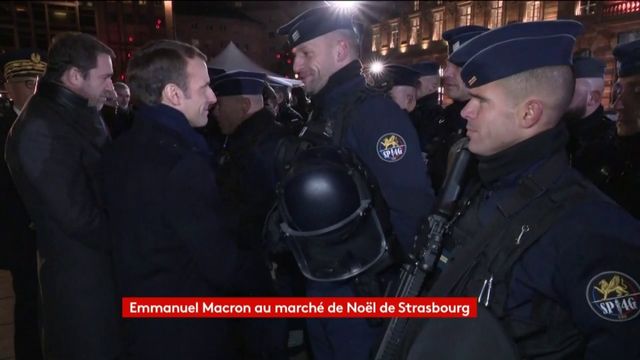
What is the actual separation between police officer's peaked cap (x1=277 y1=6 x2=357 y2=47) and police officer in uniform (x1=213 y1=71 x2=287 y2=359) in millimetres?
906

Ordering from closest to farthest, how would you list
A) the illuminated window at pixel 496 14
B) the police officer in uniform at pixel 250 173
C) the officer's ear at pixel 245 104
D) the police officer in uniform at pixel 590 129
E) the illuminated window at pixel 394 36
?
the police officer in uniform at pixel 590 129
the police officer in uniform at pixel 250 173
the officer's ear at pixel 245 104
the illuminated window at pixel 496 14
the illuminated window at pixel 394 36

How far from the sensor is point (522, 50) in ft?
4.75

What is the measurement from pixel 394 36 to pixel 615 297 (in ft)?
131

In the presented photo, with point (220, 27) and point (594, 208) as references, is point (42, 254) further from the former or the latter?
point (220, 27)

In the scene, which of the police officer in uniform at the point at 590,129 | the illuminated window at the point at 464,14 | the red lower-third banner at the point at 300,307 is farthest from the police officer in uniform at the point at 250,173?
the illuminated window at the point at 464,14

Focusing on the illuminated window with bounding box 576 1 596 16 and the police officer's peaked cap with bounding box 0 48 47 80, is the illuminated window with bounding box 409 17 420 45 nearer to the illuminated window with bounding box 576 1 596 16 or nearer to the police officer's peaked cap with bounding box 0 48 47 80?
the illuminated window with bounding box 576 1 596 16

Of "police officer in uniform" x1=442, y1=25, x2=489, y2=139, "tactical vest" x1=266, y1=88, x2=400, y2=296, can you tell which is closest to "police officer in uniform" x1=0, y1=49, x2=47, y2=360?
"tactical vest" x1=266, y1=88, x2=400, y2=296

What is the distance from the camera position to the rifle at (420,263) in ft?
5.17

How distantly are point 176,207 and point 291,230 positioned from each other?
551 millimetres

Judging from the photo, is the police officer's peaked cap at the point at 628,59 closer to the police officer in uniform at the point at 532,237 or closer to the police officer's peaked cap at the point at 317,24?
the police officer in uniform at the point at 532,237

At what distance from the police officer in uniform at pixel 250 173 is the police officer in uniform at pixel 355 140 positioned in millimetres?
794

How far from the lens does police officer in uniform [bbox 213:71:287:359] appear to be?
2.97 meters

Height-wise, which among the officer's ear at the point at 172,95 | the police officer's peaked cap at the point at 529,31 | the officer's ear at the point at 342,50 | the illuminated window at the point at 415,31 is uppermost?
the illuminated window at the point at 415,31

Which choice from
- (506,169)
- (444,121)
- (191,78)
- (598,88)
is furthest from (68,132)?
(598,88)
